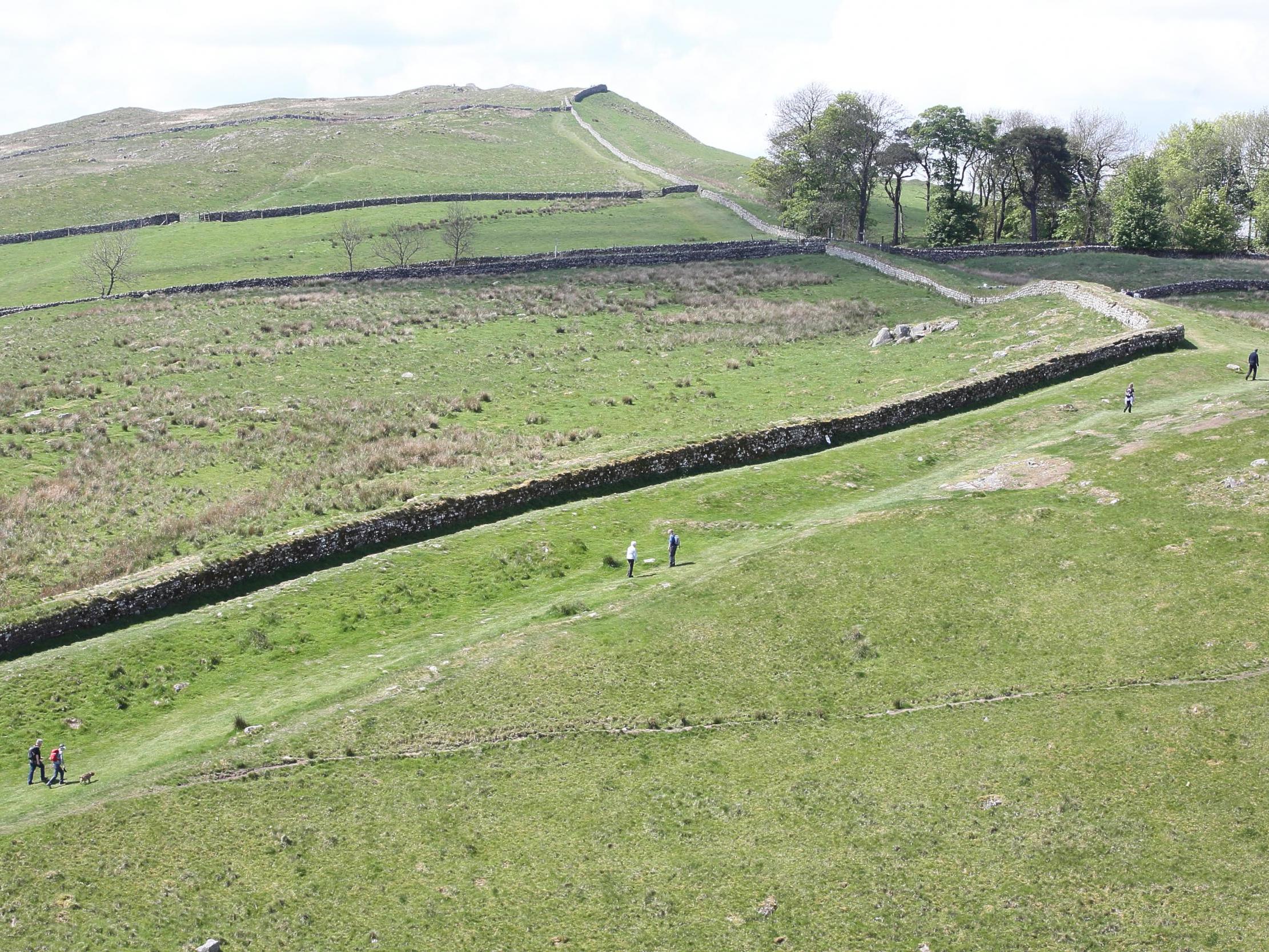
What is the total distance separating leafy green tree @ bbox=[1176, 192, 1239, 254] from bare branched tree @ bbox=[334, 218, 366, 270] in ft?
280

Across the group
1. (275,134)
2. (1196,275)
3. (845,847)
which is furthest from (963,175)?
(275,134)

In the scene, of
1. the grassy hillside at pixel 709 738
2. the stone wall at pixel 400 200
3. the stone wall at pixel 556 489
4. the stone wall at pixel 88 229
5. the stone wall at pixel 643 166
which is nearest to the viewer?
the grassy hillside at pixel 709 738

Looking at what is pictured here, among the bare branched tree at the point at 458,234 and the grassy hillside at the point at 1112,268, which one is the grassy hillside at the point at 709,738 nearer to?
the grassy hillside at the point at 1112,268

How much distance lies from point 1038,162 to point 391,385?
81389 millimetres

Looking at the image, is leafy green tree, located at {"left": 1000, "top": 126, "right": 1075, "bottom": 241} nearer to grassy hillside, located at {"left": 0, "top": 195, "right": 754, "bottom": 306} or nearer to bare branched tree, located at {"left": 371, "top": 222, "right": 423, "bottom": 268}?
grassy hillside, located at {"left": 0, "top": 195, "right": 754, "bottom": 306}

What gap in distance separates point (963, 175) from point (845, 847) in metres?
110

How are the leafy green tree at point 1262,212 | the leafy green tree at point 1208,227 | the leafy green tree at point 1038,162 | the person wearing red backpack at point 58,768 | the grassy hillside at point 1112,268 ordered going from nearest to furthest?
the person wearing red backpack at point 58,768 → the grassy hillside at point 1112,268 → the leafy green tree at point 1208,227 → the leafy green tree at point 1038,162 → the leafy green tree at point 1262,212

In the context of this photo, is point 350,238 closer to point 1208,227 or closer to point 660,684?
point 660,684

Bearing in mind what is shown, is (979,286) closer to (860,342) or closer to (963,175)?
(860,342)

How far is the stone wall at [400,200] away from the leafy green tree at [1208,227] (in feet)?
222

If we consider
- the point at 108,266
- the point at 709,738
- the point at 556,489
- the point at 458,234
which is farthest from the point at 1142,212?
the point at 108,266

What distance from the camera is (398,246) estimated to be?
107375mm

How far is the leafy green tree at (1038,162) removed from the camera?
359ft

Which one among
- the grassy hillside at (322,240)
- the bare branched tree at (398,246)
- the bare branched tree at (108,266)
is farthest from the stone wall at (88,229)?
the bare branched tree at (398,246)
